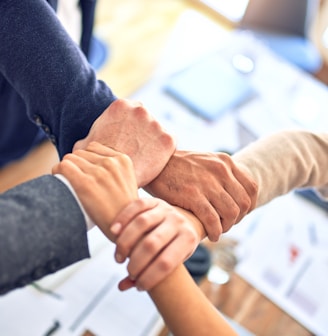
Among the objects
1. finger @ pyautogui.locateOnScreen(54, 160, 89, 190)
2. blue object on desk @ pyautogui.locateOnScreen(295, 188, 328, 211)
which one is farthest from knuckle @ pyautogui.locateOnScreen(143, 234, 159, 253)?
blue object on desk @ pyautogui.locateOnScreen(295, 188, 328, 211)

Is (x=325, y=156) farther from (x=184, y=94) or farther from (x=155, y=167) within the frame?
(x=184, y=94)

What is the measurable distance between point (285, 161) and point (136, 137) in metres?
0.29

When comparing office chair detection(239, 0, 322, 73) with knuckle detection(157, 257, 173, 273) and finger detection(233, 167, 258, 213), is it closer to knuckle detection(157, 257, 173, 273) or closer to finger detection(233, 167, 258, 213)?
finger detection(233, 167, 258, 213)

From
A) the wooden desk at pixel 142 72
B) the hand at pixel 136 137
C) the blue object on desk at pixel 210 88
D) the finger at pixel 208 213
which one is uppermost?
the hand at pixel 136 137

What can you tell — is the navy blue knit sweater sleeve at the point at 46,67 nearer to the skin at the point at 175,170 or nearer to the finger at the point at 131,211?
the skin at the point at 175,170

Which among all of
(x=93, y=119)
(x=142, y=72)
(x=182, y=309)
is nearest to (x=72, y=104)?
(x=93, y=119)

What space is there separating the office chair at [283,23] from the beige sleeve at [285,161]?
169cm

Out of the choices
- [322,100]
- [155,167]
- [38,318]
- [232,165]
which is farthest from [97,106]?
[322,100]

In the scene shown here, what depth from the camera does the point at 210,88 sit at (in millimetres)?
1392

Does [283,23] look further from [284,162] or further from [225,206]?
[225,206]

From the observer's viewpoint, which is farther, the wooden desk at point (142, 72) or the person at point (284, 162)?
the wooden desk at point (142, 72)

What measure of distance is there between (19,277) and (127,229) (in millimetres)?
139

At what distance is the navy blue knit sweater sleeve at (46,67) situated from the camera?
0.67 m

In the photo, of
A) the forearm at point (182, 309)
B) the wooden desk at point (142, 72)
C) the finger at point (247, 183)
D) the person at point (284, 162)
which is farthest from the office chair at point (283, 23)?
the forearm at point (182, 309)
